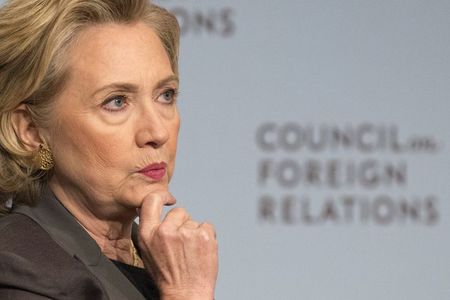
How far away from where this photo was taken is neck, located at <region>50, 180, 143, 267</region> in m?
1.99

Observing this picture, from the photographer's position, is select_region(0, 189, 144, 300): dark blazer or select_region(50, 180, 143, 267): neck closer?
select_region(0, 189, 144, 300): dark blazer

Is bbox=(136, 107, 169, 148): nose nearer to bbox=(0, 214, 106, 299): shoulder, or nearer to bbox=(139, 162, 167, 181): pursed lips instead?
bbox=(139, 162, 167, 181): pursed lips

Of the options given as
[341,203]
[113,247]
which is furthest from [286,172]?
[113,247]

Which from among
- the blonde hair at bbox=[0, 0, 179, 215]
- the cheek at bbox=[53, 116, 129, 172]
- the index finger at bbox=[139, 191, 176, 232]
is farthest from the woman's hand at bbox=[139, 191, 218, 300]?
the blonde hair at bbox=[0, 0, 179, 215]

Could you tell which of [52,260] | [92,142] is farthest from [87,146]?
A: [52,260]

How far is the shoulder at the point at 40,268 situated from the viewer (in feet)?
5.60

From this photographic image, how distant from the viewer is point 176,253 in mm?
1916

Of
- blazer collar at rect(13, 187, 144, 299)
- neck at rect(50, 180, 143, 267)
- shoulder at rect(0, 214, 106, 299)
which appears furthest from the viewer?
neck at rect(50, 180, 143, 267)

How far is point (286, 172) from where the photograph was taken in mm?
3416

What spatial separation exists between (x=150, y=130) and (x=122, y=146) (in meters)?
0.06

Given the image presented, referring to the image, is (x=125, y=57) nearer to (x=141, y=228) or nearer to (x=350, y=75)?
(x=141, y=228)

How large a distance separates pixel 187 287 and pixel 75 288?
0.24m

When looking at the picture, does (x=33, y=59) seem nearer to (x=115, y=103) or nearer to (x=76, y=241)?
(x=115, y=103)

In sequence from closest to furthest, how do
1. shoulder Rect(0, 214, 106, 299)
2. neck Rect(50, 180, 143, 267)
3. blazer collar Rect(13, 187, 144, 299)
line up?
1. shoulder Rect(0, 214, 106, 299)
2. blazer collar Rect(13, 187, 144, 299)
3. neck Rect(50, 180, 143, 267)
